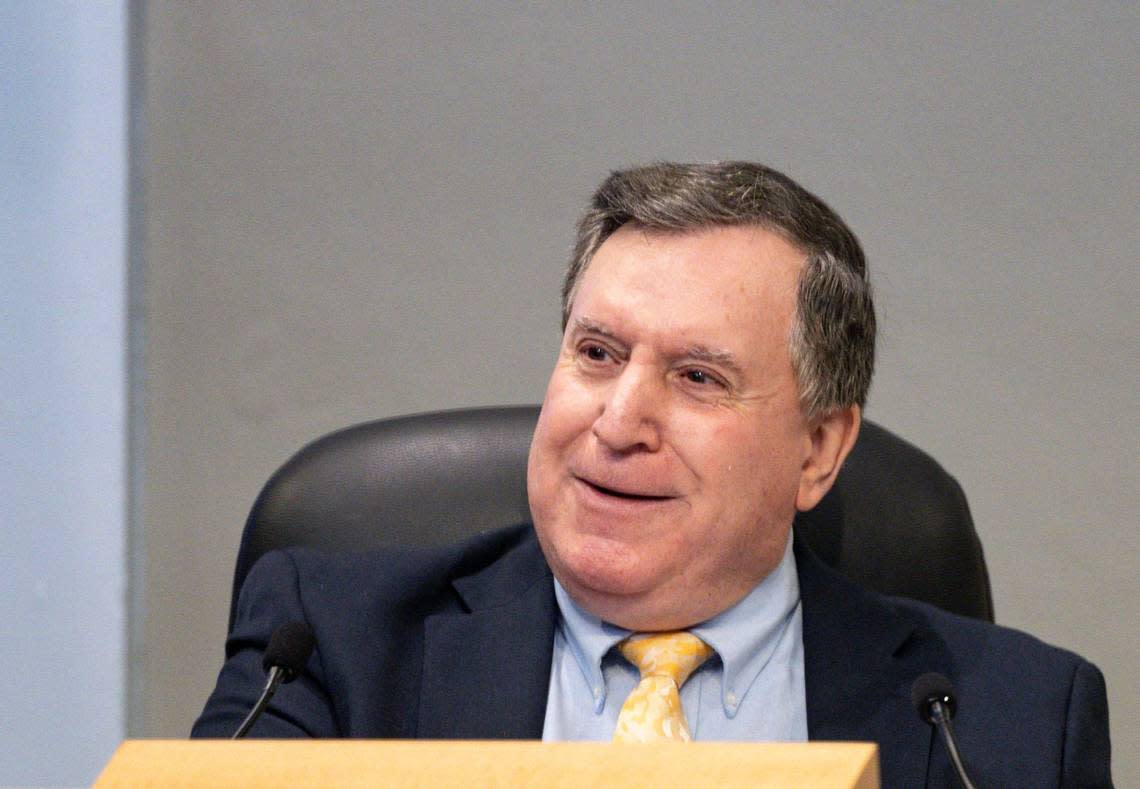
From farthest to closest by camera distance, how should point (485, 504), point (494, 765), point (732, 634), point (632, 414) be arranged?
point (485, 504) < point (732, 634) < point (632, 414) < point (494, 765)

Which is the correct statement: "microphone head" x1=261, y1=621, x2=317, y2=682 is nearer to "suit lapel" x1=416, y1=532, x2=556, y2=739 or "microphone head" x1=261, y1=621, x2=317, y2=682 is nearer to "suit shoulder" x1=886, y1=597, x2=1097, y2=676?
"suit lapel" x1=416, y1=532, x2=556, y2=739

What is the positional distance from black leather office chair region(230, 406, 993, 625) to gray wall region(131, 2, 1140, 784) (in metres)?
0.86

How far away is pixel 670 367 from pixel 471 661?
0.42 metres

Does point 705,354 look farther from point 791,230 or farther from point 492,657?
point 492,657

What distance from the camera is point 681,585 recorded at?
1727 mm

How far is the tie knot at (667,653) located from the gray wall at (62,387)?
4.93 ft

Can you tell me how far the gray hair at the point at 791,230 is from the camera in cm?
177

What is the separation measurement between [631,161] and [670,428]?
1.24 meters

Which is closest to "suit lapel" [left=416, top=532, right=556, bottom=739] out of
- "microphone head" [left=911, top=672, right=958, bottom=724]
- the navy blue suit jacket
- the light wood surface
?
the navy blue suit jacket

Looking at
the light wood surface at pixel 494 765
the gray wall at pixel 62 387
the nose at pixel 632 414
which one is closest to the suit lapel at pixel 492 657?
the nose at pixel 632 414

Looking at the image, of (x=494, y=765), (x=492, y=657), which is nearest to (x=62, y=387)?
(x=492, y=657)

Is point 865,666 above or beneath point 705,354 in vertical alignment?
beneath

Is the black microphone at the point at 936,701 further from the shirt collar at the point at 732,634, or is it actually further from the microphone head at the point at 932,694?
the shirt collar at the point at 732,634

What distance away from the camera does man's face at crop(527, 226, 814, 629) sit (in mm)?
1692
